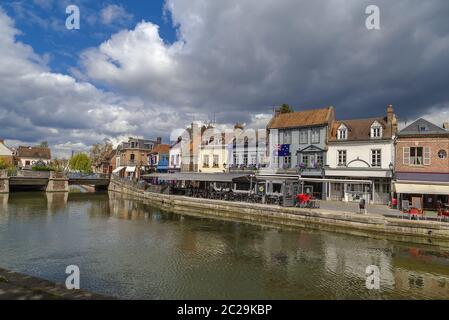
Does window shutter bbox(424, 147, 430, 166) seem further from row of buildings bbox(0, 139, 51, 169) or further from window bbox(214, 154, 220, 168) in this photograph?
row of buildings bbox(0, 139, 51, 169)

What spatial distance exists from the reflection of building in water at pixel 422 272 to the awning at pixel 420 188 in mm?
7468

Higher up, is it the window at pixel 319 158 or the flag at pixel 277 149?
the flag at pixel 277 149

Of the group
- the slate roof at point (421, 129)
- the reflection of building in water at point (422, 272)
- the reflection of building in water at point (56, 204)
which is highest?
the slate roof at point (421, 129)

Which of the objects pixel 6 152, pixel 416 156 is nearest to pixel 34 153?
pixel 6 152

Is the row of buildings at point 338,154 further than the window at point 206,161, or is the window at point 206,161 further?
the window at point 206,161

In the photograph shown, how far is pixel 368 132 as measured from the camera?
26.3 m

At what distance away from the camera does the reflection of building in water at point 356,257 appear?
11137mm

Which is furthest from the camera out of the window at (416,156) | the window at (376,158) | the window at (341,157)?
the window at (341,157)

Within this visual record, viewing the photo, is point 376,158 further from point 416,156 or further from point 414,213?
point 414,213

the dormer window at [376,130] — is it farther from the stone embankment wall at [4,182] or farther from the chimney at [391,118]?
the stone embankment wall at [4,182]

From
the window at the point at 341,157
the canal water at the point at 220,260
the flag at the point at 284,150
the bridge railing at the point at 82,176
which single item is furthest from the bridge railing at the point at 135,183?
the window at the point at 341,157
